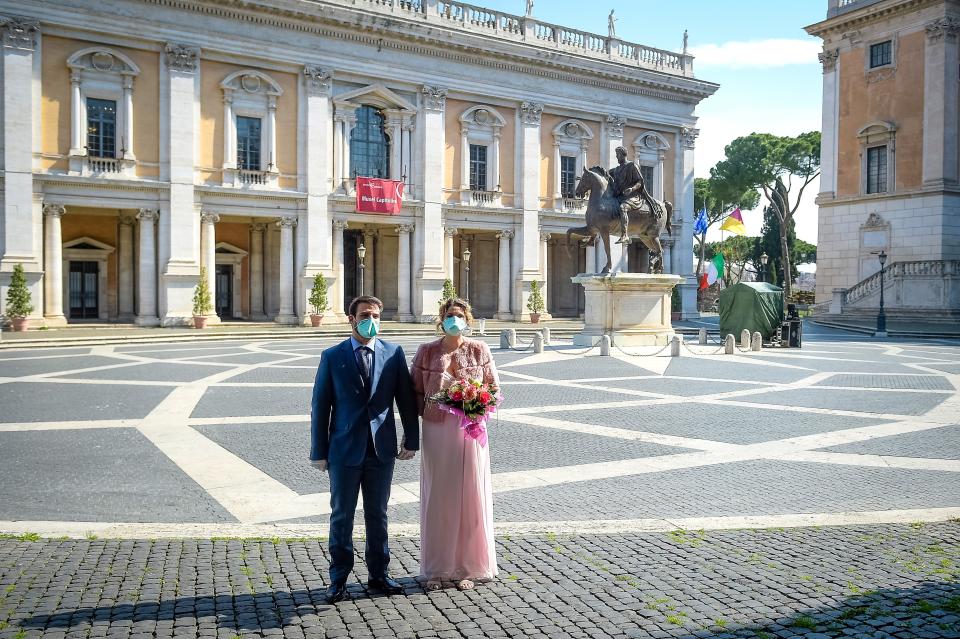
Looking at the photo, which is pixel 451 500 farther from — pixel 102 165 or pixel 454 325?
pixel 102 165

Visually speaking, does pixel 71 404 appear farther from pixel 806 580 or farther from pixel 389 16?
pixel 389 16

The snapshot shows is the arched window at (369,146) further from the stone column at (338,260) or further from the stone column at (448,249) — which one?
the stone column at (448,249)

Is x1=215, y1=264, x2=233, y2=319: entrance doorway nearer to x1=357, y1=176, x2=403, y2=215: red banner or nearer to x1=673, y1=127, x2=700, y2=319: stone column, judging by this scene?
x1=357, y1=176, x2=403, y2=215: red banner

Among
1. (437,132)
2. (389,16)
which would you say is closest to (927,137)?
(437,132)

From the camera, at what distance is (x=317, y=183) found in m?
35.2

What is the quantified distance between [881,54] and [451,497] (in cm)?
4215

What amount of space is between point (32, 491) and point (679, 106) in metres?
44.0

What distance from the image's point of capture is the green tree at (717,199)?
67312mm

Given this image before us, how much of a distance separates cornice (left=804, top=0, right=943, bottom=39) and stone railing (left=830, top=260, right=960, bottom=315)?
40.8ft

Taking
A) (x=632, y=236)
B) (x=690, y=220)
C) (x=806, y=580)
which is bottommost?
(x=806, y=580)

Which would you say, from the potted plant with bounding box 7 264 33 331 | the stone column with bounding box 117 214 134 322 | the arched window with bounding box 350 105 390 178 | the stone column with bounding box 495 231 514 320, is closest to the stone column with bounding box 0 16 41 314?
the potted plant with bounding box 7 264 33 331

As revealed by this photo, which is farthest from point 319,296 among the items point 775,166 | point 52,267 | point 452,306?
point 775,166

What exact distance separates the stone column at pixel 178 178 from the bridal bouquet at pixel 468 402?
2930 centimetres

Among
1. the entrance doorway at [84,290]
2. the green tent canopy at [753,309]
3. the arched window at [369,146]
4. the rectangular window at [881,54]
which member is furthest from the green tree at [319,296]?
the rectangular window at [881,54]
